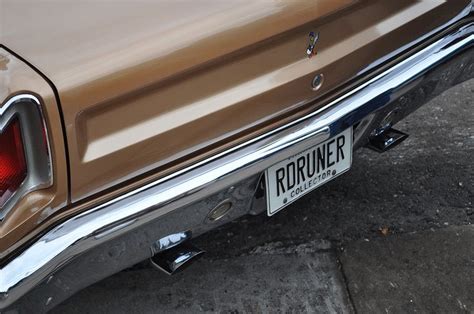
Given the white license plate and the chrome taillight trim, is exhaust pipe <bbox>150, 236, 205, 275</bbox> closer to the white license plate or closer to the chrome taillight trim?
the white license plate

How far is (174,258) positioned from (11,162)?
0.70m

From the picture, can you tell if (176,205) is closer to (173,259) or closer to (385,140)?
(173,259)

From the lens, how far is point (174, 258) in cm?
220

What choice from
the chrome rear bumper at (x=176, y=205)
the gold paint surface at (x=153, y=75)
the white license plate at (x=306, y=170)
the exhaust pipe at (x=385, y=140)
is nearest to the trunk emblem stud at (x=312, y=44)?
the gold paint surface at (x=153, y=75)

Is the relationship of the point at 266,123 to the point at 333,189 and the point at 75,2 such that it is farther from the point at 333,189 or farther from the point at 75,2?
the point at 333,189

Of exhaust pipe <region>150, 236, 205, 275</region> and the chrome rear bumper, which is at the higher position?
the chrome rear bumper

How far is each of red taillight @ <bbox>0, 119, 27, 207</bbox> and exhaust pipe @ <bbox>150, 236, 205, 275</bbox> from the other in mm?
596

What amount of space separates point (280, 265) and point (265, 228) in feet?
0.96

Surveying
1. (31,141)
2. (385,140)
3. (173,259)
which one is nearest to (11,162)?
(31,141)

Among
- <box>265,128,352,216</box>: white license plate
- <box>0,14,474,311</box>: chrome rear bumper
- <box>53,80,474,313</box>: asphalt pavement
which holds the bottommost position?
<box>53,80,474,313</box>: asphalt pavement

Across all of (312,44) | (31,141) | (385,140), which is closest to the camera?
(31,141)

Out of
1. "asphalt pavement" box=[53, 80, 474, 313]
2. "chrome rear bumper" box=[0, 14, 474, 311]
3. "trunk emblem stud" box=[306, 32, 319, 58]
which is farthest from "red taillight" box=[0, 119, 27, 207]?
"asphalt pavement" box=[53, 80, 474, 313]

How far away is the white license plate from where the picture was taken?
228 cm

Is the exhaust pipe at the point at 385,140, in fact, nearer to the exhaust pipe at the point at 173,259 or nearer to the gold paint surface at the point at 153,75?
the gold paint surface at the point at 153,75
